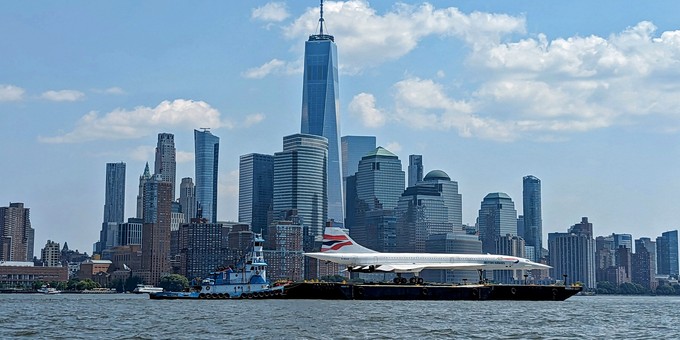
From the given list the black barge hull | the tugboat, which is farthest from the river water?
the black barge hull

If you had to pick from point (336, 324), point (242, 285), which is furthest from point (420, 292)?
point (336, 324)

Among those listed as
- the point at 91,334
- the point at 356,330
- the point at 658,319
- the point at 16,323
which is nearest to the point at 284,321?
the point at 356,330

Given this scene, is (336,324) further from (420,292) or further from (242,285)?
(420,292)

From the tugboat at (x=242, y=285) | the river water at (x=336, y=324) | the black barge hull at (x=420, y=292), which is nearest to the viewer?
the river water at (x=336, y=324)

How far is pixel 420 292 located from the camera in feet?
571

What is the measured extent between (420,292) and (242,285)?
31.2 metres

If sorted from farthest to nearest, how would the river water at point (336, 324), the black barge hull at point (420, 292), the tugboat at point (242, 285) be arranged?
the tugboat at point (242, 285) → the black barge hull at point (420, 292) → the river water at point (336, 324)

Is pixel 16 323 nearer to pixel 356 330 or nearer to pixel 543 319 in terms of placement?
pixel 356 330

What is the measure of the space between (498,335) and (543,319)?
86.1 feet

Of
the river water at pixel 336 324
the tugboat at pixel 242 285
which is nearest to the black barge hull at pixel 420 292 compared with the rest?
the tugboat at pixel 242 285

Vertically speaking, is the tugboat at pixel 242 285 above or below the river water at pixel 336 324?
above

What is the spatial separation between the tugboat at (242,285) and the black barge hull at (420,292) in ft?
12.6

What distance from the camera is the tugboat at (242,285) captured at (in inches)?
6678

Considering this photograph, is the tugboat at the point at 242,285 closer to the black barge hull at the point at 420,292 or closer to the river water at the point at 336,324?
the black barge hull at the point at 420,292
